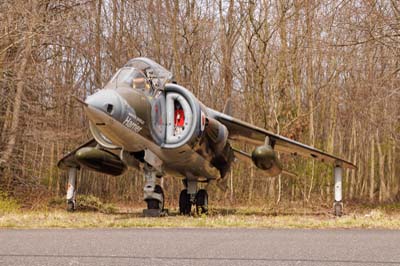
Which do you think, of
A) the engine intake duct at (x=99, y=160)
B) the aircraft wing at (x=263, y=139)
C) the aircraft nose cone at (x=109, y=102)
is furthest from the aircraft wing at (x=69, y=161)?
the aircraft nose cone at (x=109, y=102)

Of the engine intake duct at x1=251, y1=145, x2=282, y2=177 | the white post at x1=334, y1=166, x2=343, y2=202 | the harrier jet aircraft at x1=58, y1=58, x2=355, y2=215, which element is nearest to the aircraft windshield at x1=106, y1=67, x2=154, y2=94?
the harrier jet aircraft at x1=58, y1=58, x2=355, y2=215

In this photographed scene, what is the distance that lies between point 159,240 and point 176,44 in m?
17.4

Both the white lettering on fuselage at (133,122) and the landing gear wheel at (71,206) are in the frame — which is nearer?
the white lettering on fuselage at (133,122)

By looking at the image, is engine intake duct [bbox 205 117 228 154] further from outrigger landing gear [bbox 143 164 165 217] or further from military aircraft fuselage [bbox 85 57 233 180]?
outrigger landing gear [bbox 143 164 165 217]

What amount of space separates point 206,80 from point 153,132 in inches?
597

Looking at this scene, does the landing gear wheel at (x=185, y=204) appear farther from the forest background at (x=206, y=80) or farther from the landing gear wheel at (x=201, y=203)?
the forest background at (x=206, y=80)

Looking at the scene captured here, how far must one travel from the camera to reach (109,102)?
951 centimetres

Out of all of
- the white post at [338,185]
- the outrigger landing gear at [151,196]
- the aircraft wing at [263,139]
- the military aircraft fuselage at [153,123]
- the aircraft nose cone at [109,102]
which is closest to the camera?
the aircraft nose cone at [109,102]

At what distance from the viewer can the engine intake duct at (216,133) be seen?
37.5ft

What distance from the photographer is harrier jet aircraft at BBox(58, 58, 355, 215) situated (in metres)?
9.85

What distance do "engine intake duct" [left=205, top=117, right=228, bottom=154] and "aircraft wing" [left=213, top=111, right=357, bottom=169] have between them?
110 centimetres

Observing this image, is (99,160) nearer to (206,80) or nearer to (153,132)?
(153,132)

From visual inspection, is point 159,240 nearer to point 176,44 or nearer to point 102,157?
point 102,157

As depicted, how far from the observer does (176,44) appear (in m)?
22.6
